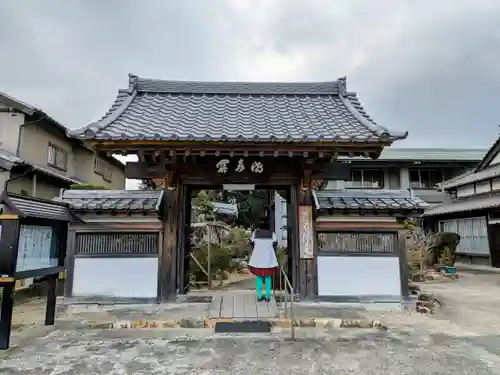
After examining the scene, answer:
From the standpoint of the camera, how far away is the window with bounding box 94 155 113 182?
59.8 feet

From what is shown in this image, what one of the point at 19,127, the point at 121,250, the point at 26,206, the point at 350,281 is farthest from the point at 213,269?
the point at 19,127

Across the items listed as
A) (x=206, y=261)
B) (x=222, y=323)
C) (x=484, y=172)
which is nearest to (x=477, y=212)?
(x=484, y=172)

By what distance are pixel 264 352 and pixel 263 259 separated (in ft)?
7.74

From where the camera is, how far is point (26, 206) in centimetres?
500

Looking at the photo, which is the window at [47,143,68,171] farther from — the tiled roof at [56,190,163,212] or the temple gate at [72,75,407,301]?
the tiled roof at [56,190,163,212]

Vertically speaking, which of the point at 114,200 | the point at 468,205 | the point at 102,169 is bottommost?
the point at 114,200

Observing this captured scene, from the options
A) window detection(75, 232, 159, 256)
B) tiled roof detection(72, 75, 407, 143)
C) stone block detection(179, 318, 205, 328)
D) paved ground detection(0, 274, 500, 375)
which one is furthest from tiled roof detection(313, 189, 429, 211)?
window detection(75, 232, 159, 256)

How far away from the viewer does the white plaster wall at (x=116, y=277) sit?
6.88 metres

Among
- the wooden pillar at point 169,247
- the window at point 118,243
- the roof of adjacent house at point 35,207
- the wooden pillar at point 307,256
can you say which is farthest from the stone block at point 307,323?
the roof of adjacent house at point 35,207

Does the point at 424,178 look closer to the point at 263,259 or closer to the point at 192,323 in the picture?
the point at 263,259

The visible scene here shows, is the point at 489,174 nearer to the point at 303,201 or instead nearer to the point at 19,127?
the point at 303,201

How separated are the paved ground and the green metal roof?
20.0m

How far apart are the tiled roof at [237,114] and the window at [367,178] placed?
50.5 ft

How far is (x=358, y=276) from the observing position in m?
6.93
